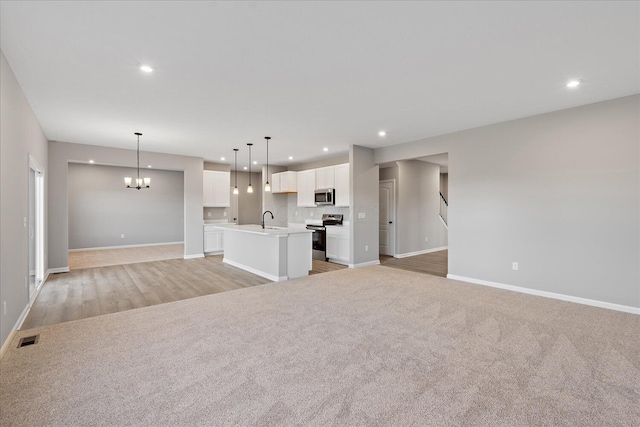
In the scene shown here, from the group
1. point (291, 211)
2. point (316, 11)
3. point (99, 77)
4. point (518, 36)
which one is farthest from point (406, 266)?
point (99, 77)

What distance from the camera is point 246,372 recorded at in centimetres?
237

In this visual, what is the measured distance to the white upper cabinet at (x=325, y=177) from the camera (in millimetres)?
7670

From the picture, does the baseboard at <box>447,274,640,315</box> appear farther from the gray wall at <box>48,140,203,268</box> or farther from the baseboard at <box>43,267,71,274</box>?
the baseboard at <box>43,267,71,274</box>

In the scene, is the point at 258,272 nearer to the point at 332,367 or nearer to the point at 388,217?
the point at 332,367

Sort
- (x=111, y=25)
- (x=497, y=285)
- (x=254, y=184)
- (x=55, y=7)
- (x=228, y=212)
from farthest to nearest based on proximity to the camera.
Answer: (x=254, y=184)
(x=228, y=212)
(x=497, y=285)
(x=111, y=25)
(x=55, y=7)

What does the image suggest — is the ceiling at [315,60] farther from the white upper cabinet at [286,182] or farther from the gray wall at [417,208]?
the white upper cabinet at [286,182]

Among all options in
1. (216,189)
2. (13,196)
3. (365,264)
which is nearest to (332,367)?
(13,196)

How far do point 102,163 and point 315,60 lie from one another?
6205 mm

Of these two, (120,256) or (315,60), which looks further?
(120,256)

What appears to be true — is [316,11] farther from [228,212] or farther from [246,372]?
[228,212]

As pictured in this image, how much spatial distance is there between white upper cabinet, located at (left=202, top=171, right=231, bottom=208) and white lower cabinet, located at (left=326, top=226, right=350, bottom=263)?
11.4 ft

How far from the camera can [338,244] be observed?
23.7ft

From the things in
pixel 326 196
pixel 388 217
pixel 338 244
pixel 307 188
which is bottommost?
pixel 338 244

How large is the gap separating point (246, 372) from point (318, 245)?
17.8 ft
